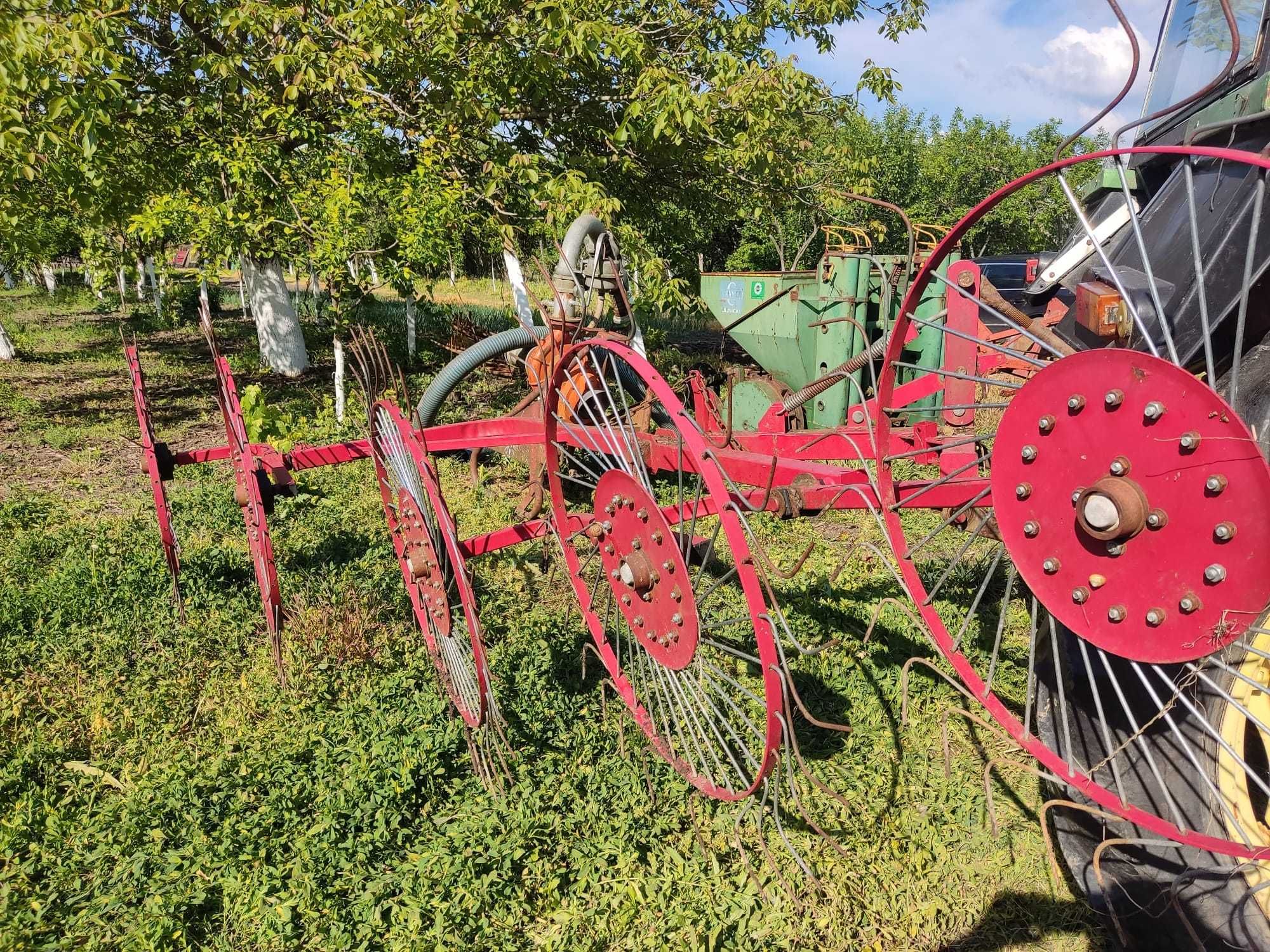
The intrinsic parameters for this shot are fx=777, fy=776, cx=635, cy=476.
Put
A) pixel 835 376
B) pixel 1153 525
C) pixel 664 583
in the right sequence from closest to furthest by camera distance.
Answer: pixel 1153 525 → pixel 664 583 → pixel 835 376

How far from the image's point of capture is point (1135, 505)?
4.99 ft

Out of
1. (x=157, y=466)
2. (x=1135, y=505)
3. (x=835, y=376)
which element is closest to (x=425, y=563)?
(x=835, y=376)

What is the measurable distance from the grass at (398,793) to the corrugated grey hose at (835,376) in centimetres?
101

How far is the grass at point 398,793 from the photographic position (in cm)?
244

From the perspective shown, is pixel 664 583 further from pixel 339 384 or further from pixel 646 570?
pixel 339 384

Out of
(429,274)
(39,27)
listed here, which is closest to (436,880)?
(39,27)

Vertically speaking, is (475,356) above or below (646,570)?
above

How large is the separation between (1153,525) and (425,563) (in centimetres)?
224

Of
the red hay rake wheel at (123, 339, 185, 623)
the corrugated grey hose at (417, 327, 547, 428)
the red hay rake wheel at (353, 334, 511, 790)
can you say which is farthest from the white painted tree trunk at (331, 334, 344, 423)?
the red hay rake wheel at (353, 334, 511, 790)

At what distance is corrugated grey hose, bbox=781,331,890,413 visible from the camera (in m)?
2.71

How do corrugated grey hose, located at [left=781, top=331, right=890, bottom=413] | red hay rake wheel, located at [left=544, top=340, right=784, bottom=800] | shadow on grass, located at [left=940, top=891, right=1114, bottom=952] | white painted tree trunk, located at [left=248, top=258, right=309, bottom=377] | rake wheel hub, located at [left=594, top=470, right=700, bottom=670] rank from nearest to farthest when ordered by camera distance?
red hay rake wheel, located at [left=544, top=340, right=784, bottom=800] → rake wheel hub, located at [left=594, top=470, right=700, bottom=670] → shadow on grass, located at [left=940, top=891, right=1114, bottom=952] → corrugated grey hose, located at [left=781, top=331, right=890, bottom=413] → white painted tree trunk, located at [left=248, top=258, right=309, bottom=377]

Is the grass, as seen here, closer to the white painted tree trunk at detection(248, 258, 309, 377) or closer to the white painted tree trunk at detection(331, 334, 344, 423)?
the white painted tree trunk at detection(331, 334, 344, 423)

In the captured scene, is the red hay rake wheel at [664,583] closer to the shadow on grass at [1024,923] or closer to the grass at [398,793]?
the grass at [398,793]

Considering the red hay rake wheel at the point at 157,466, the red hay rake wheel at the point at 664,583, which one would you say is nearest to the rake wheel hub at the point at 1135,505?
the red hay rake wheel at the point at 664,583
